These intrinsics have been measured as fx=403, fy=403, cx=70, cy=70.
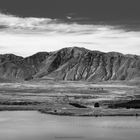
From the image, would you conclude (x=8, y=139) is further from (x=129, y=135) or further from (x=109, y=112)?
(x=109, y=112)

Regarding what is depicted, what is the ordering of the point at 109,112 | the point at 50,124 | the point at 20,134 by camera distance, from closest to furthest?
1. the point at 20,134
2. the point at 50,124
3. the point at 109,112

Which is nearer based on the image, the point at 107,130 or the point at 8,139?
the point at 8,139

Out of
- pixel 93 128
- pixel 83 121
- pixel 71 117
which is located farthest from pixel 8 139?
pixel 71 117

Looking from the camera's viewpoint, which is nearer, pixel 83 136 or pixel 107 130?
pixel 83 136

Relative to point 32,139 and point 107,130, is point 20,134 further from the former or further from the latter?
point 107,130

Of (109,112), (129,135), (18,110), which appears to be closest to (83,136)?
(129,135)

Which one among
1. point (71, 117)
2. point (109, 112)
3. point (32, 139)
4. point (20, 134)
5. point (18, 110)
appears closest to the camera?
point (32, 139)
